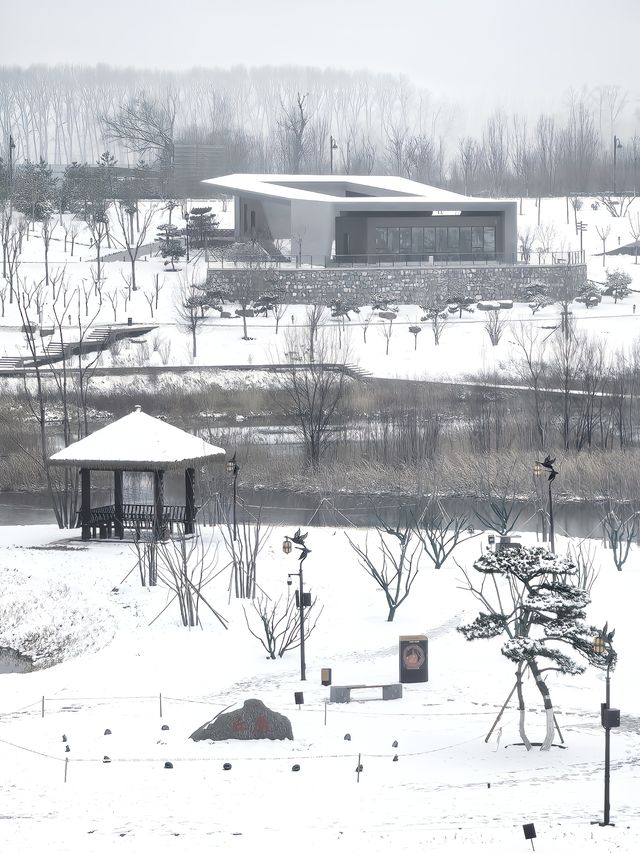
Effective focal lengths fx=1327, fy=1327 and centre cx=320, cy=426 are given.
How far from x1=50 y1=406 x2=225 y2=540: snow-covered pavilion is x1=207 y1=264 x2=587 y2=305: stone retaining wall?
31580 millimetres

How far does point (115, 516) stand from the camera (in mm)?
25438

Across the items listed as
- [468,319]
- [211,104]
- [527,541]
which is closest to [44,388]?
[468,319]

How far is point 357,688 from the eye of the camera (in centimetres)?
1700

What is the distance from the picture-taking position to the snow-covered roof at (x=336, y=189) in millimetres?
59812

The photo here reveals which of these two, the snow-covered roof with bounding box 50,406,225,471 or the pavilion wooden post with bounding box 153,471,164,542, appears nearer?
the pavilion wooden post with bounding box 153,471,164,542

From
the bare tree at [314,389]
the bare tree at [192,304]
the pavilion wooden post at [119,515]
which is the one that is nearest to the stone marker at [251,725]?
the pavilion wooden post at [119,515]

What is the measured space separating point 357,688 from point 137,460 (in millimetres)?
8819

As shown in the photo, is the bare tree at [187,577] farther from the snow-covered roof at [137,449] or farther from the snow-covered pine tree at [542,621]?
the snow-covered pine tree at [542,621]

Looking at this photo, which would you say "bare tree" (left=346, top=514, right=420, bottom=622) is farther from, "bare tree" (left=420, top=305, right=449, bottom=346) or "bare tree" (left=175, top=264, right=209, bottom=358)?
"bare tree" (left=175, top=264, right=209, bottom=358)

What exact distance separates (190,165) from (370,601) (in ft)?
236

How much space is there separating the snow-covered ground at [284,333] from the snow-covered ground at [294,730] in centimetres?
2449

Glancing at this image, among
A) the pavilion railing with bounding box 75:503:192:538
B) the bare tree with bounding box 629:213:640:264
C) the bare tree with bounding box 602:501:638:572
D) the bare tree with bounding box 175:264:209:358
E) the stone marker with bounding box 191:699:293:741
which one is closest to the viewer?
the stone marker with bounding box 191:699:293:741

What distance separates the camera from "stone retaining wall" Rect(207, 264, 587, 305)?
57.5 meters

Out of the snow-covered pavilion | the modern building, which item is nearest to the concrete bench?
the snow-covered pavilion
